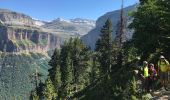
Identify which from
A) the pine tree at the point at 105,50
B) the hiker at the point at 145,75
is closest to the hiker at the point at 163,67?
the hiker at the point at 145,75

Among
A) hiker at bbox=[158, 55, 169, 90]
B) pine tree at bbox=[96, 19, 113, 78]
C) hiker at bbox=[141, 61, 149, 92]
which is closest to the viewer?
hiker at bbox=[158, 55, 169, 90]

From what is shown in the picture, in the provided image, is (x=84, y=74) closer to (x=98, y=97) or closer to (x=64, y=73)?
(x=64, y=73)

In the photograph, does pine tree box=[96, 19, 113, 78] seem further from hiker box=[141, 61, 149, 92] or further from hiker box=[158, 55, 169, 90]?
hiker box=[158, 55, 169, 90]

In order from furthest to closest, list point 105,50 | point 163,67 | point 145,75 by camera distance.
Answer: point 105,50
point 145,75
point 163,67

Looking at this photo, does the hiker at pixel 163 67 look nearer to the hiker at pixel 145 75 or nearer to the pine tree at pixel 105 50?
the hiker at pixel 145 75

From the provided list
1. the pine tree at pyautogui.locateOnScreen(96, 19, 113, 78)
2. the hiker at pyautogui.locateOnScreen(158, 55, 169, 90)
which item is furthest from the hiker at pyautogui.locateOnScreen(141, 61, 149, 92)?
the pine tree at pyautogui.locateOnScreen(96, 19, 113, 78)

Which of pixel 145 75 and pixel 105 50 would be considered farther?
pixel 105 50

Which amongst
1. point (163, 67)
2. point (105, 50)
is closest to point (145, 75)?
point (163, 67)

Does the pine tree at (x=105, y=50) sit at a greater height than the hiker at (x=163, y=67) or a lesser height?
lesser

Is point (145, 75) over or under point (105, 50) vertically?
over

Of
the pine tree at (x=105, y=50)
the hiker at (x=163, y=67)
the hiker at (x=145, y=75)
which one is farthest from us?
the pine tree at (x=105, y=50)

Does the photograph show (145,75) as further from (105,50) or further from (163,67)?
(105,50)

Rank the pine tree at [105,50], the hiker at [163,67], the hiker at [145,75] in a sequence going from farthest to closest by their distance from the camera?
the pine tree at [105,50] → the hiker at [145,75] → the hiker at [163,67]

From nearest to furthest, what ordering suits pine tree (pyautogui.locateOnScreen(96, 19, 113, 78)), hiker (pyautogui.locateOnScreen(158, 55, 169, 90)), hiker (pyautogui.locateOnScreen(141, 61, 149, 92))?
1. hiker (pyautogui.locateOnScreen(158, 55, 169, 90))
2. hiker (pyautogui.locateOnScreen(141, 61, 149, 92))
3. pine tree (pyautogui.locateOnScreen(96, 19, 113, 78))
